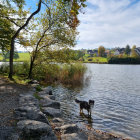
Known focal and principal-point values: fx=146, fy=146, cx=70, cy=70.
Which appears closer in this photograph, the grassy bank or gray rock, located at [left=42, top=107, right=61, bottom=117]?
gray rock, located at [left=42, top=107, right=61, bottom=117]

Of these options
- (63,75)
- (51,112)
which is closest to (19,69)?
(63,75)

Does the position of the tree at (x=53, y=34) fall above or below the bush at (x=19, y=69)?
above

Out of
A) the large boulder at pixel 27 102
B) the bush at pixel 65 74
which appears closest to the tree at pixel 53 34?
the bush at pixel 65 74

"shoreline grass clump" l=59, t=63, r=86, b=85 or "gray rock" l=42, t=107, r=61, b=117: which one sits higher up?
"shoreline grass clump" l=59, t=63, r=86, b=85

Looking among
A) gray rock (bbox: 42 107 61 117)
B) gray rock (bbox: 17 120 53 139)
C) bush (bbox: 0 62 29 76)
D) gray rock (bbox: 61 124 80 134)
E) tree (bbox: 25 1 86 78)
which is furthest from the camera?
bush (bbox: 0 62 29 76)

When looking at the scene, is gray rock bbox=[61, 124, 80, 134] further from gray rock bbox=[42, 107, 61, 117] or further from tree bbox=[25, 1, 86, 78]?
tree bbox=[25, 1, 86, 78]

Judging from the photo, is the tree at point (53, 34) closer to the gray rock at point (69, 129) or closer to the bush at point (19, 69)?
the bush at point (19, 69)

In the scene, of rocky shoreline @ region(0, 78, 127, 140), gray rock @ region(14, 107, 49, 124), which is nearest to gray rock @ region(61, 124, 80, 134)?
rocky shoreline @ region(0, 78, 127, 140)

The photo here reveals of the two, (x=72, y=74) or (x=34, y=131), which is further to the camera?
(x=72, y=74)

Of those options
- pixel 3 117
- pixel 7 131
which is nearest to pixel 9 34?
pixel 3 117

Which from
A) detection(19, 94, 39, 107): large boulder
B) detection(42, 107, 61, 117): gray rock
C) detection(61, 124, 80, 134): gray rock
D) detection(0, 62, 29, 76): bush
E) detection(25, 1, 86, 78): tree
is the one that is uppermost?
detection(25, 1, 86, 78): tree

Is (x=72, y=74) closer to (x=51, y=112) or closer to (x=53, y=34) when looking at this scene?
(x=53, y=34)

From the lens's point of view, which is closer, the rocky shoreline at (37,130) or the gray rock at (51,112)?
the rocky shoreline at (37,130)

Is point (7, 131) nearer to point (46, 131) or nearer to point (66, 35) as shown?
point (46, 131)
